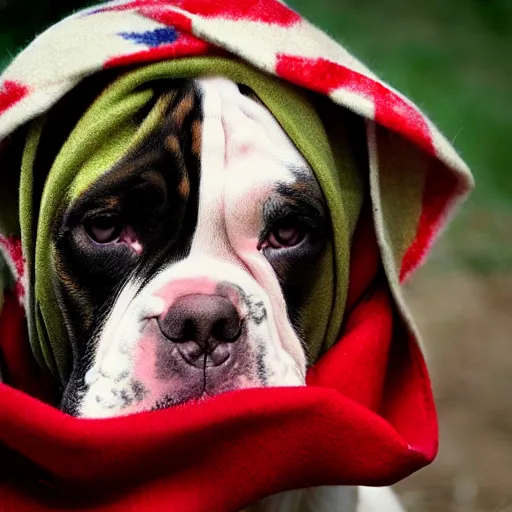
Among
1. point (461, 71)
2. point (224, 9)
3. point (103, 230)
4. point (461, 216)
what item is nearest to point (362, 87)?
point (224, 9)

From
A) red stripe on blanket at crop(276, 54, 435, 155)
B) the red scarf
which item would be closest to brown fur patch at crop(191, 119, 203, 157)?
red stripe on blanket at crop(276, 54, 435, 155)

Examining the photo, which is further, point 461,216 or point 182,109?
point 461,216

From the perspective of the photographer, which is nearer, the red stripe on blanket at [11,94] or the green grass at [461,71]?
the red stripe on blanket at [11,94]

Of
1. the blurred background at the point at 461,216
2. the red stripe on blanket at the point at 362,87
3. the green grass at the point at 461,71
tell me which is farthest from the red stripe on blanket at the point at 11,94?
the green grass at the point at 461,71

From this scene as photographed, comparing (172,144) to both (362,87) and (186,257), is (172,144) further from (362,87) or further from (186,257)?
(362,87)

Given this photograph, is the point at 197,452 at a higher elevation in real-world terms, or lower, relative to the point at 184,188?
lower

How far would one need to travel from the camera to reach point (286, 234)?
1.02 meters

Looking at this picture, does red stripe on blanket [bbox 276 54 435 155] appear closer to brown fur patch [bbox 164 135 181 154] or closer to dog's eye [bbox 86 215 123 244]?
brown fur patch [bbox 164 135 181 154]

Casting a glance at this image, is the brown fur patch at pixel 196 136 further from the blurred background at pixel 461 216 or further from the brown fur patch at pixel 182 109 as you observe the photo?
the blurred background at pixel 461 216

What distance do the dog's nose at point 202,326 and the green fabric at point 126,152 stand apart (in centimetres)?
15

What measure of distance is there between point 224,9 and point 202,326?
36 centimetres

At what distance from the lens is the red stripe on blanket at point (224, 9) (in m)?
1.00

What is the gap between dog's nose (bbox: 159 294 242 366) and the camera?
905mm

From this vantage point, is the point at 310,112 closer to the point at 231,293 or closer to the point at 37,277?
Result: the point at 231,293
